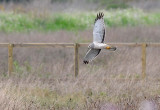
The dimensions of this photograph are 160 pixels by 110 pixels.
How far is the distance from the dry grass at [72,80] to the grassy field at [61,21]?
16.8ft

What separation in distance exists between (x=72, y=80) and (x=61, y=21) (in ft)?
45.1

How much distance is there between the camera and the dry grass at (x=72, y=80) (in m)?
9.09

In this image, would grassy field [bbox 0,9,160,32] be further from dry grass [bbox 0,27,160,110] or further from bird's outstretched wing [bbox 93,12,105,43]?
bird's outstretched wing [bbox 93,12,105,43]

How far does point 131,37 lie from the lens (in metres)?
19.9

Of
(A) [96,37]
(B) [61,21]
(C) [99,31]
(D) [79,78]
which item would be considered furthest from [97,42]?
(B) [61,21]

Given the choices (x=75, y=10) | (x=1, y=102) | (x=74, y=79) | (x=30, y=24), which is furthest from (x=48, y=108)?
(x=75, y=10)

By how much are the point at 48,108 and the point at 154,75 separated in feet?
15.8

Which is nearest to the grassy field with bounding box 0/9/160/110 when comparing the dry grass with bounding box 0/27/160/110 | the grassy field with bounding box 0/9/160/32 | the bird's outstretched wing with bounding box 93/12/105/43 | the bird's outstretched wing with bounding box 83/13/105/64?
the dry grass with bounding box 0/27/160/110

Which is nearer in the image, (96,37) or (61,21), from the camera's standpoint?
(96,37)

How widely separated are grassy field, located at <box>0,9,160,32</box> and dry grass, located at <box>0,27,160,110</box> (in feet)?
16.8

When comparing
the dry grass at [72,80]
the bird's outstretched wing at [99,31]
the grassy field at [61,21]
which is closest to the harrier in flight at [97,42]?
the bird's outstretched wing at [99,31]

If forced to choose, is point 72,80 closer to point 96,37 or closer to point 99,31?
point 99,31

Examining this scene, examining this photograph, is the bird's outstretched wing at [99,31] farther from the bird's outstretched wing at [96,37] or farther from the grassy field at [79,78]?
the grassy field at [79,78]

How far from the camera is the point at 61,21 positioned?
25969mm
